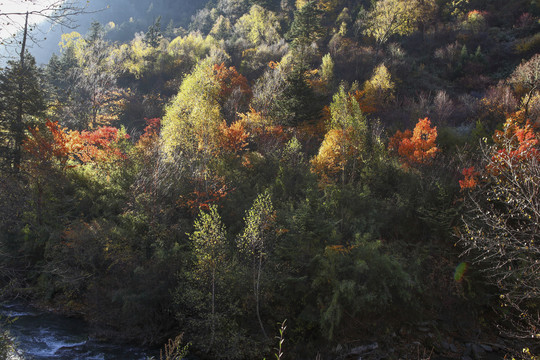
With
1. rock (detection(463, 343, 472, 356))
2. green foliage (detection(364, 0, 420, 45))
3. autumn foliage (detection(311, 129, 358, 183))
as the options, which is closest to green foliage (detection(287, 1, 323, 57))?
green foliage (detection(364, 0, 420, 45))

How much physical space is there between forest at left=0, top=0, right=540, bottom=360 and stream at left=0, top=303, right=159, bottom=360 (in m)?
0.78

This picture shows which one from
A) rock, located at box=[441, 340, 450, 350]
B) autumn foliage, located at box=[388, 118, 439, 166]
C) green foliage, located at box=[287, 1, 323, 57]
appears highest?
green foliage, located at box=[287, 1, 323, 57]

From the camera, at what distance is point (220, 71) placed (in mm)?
36000

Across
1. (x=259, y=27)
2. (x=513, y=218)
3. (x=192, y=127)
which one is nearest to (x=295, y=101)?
(x=192, y=127)

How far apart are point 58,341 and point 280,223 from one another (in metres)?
12.0

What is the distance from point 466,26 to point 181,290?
58670mm

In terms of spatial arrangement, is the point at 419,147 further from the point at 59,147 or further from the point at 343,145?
the point at 59,147

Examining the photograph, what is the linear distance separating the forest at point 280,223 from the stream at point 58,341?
2.55 feet

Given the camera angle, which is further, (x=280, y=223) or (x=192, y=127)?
(x=192, y=127)

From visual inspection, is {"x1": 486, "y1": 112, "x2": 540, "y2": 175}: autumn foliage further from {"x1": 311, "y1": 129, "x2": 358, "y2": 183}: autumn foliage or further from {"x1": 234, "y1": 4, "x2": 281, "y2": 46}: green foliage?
{"x1": 234, "y1": 4, "x2": 281, "y2": 46}: green foliage

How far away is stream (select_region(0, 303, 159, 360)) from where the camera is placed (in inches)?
513

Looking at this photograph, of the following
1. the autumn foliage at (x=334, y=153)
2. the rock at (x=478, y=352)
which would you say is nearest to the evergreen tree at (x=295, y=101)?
the autumn foliage at (x=334, y=153)

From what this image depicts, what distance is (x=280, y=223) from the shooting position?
17.5 meters

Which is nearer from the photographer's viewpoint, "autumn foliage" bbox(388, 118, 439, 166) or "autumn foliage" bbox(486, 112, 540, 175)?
"autumn foliage" bbox(486, 112, 540, 175)
